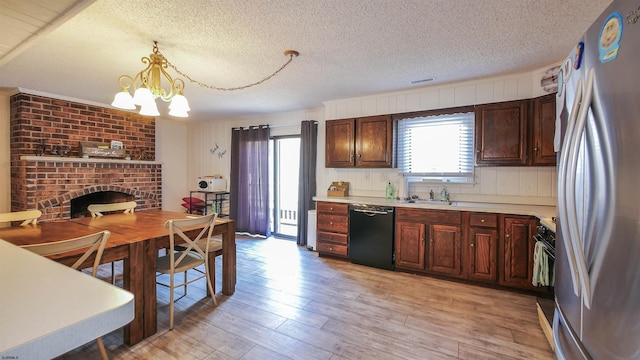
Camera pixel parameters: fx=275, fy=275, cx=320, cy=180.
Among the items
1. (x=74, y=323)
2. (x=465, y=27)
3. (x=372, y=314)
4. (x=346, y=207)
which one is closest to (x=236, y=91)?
Result: (x=346, y=207)

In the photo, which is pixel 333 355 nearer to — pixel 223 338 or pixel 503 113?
pixel 223 338

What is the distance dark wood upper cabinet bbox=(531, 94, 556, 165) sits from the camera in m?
2.77

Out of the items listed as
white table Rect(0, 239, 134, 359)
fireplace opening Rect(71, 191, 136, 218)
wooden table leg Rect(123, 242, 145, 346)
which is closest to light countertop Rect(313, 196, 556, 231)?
wooden table leg Rect(123, 242, 145, 346)

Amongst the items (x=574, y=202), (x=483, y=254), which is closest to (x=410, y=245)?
(x=483, y=254)


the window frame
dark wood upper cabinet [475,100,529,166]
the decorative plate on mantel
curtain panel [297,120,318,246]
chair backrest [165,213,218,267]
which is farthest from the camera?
curtain panel [297,120,318,246]

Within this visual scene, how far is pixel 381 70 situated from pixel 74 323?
10.0 feet

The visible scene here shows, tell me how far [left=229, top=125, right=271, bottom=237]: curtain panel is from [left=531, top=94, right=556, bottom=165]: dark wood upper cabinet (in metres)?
3.94

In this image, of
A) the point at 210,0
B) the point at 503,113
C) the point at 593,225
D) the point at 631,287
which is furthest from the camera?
the point at 503,113

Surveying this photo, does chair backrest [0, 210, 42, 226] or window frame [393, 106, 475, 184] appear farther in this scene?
window frame [393, 106, 475, 184]

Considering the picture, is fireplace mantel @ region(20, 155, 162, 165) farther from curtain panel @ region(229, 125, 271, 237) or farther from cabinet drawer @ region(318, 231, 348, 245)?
cabinet drawer @ region(318, 231, 348, 245)

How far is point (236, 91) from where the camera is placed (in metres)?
3.71

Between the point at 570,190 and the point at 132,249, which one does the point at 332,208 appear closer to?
the point at 132,249

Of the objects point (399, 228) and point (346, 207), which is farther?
point (346, 207)

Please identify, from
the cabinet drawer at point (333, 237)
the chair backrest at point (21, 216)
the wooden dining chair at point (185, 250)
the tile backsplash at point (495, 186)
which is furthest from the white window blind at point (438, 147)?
the chair backrest at point (21, 216)
